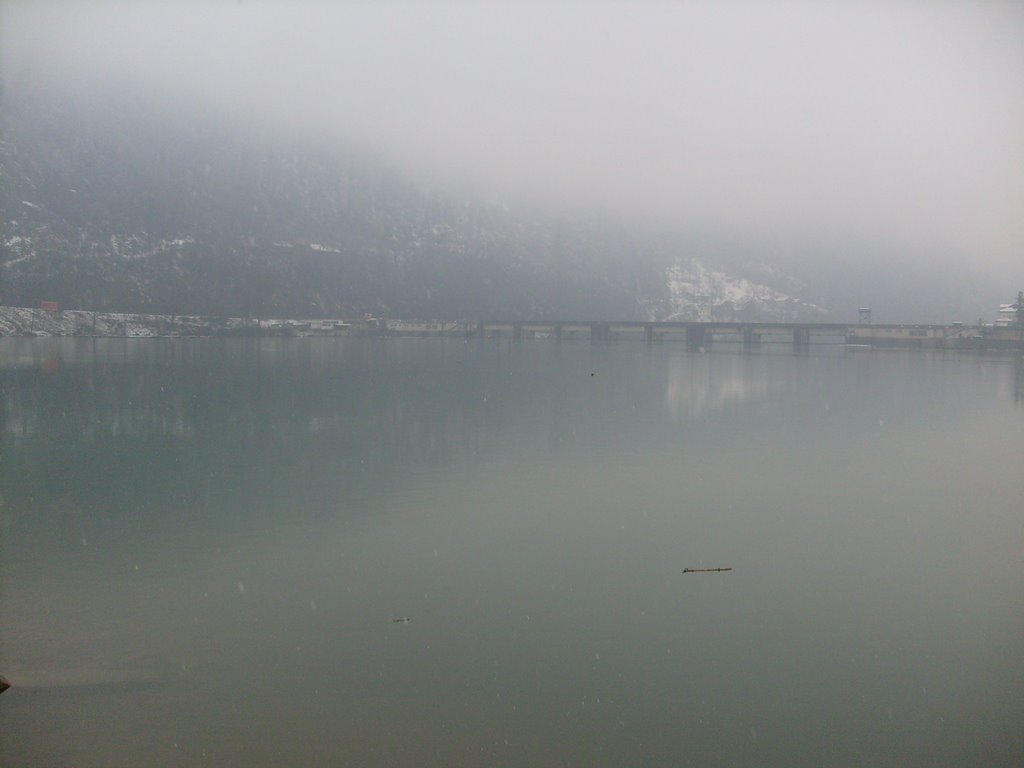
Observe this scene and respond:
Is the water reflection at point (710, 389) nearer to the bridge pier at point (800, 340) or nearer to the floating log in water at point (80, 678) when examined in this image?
the floating log in water at point (80, 678)

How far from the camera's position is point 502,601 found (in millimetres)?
12242

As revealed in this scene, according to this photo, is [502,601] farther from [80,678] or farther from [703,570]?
[80,678]

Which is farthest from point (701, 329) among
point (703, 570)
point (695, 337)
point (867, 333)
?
point (703, 570)

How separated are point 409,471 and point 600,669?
41.5 ft

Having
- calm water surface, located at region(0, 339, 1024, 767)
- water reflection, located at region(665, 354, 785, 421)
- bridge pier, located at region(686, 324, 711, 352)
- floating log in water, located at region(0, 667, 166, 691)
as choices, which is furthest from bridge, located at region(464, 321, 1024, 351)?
floating log in water, located at region(0, 667, 166, 691)

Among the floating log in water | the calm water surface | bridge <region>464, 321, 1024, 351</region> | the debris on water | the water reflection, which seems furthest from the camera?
bridge <region>464, 321, 1024, 351</region>

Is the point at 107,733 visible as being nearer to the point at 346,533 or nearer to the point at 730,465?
the point at 346,533

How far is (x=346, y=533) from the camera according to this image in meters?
15.7

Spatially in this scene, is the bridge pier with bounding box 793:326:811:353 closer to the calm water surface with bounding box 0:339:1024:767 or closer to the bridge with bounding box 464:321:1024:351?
the bridge with bounding box 464:321:1024:351

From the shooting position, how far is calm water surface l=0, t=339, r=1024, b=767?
28.5ft

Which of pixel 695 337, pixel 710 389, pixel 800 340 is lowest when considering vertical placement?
pixel 710 389

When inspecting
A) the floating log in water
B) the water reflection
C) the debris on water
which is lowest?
the debris on water

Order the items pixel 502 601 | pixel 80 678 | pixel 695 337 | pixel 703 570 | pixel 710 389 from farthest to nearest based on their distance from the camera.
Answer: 1. pixel 695 337
2. pixel 710 389
3. pixel 703 570
4. pixel 502 601
5. pixel 80 678

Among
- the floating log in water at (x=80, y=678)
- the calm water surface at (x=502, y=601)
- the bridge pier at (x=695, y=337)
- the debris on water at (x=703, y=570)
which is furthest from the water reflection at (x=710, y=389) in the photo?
the bridge pier at (x=695, y=337)
